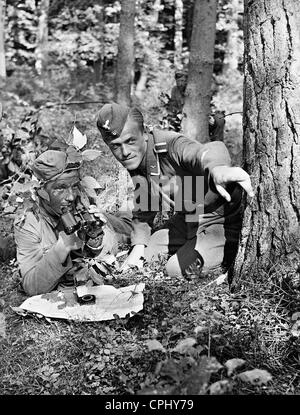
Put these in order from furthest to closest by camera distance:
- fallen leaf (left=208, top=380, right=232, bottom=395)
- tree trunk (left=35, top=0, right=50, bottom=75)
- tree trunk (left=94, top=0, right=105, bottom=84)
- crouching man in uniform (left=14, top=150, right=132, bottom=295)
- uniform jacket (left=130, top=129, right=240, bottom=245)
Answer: tree trunk (left=35, top=0, right=50, bottom=75) → tree trunk (left=94, top=0, right=105, bottom=84) → uniform jacket (left=130, top=129, right=240, bottom=245) → crouching man in uniform (left=14, top=150, right=132, bottom=295) → fallen leaf (left=208, top=380, right=232, bottom=395)

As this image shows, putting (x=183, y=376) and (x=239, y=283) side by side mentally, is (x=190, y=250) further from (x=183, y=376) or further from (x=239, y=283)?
(x=183, y=376)

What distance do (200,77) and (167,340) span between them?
5.37 metres

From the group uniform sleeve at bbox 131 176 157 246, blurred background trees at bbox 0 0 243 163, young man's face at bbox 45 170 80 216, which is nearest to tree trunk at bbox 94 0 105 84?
blurred background trees at bbox 0 0 243 163

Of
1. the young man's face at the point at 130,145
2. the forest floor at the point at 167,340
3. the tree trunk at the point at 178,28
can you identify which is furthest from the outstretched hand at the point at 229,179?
the tree trunk at the point at 178,28

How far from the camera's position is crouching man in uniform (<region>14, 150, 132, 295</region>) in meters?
4.15

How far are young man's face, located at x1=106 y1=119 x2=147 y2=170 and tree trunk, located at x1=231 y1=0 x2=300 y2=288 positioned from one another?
40.4 inches

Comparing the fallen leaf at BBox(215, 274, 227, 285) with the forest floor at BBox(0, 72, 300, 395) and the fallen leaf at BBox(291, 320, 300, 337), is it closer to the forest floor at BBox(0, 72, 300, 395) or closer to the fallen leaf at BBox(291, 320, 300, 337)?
the forest floor at BBox(0, 72, 300, 395)

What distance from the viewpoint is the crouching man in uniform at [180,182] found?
4418 mm

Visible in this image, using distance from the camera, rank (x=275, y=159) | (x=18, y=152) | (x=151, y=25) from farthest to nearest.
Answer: (x=151, y=25), (x=18, y=152), (x=275, y=159)

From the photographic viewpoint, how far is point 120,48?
10477 millimetres

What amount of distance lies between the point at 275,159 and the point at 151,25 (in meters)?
16.7

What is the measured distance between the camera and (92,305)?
417cm

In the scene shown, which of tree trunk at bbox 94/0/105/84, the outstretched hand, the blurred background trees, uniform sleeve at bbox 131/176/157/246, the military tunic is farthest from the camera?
tree trunk at bbox 94/0/105/84

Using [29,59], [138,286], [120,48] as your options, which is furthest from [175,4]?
[138,286]
